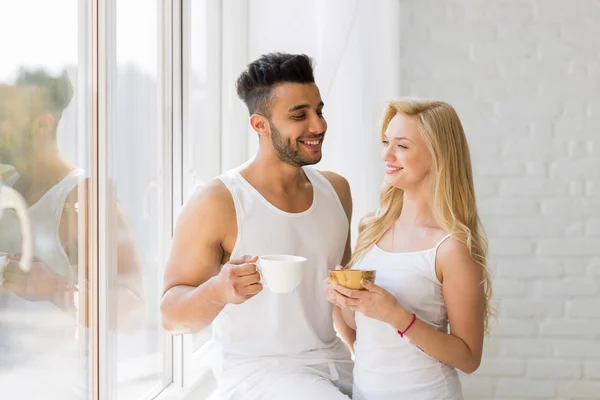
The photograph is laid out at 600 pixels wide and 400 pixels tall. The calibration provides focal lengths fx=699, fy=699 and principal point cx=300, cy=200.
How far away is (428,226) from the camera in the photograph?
5.99ft

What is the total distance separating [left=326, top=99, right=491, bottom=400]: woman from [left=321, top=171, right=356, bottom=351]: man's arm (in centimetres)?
14

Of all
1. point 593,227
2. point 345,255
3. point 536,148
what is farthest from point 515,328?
point 345,255

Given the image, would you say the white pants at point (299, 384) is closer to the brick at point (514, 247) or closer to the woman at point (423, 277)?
the woman at point (423, 277)

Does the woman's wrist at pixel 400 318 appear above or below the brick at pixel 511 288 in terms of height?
above

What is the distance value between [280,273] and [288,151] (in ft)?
1.94

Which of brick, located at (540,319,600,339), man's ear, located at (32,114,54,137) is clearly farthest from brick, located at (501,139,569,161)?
man's ear, located at (32,114,54,137)

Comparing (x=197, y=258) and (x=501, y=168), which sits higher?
(x=501, y=168)

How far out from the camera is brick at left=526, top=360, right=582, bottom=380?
10.9 feet

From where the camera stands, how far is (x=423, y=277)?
1.73 meters

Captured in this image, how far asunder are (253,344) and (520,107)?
2011 mm

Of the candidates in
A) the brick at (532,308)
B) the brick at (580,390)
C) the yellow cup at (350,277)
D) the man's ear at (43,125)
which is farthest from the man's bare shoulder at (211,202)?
the brick at (580,390)

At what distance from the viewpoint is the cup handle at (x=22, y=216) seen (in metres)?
1.20

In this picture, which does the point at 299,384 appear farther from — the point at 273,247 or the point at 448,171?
the point at 448,171

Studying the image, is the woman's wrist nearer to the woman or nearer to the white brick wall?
the woman
